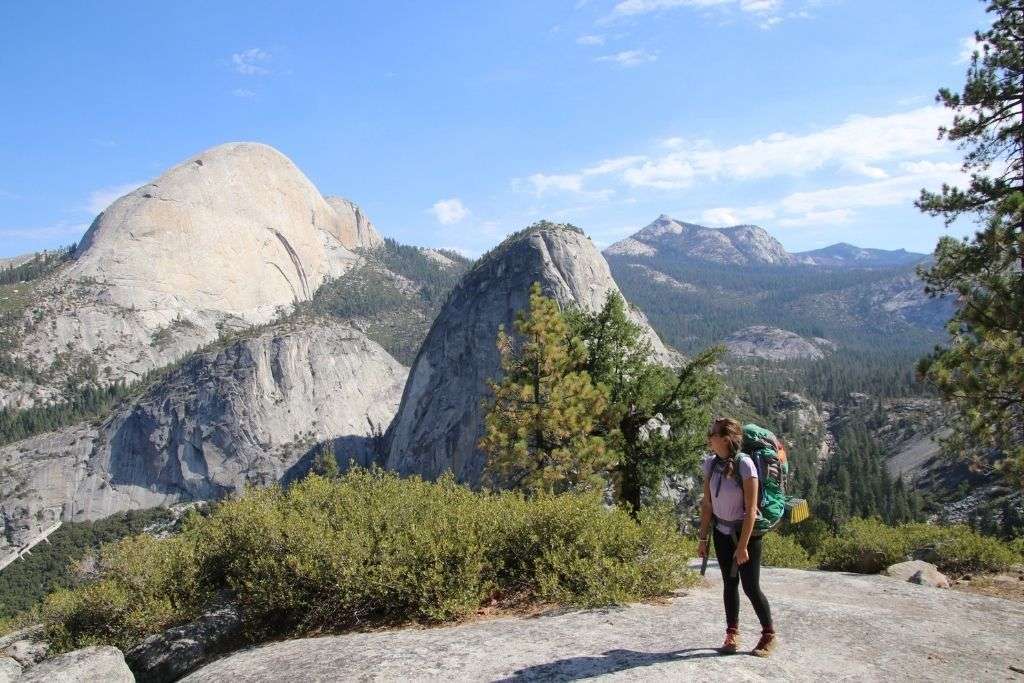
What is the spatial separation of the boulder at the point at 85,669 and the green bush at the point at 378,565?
1281 mm

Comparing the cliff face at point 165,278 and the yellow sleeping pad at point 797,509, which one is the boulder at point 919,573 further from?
the cliff face at point 165,278

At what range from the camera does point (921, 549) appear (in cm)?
1580

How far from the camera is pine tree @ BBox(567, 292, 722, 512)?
65.2 feet

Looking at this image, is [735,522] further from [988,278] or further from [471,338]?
[471,338]

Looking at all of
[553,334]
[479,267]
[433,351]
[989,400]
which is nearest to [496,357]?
[433,351]

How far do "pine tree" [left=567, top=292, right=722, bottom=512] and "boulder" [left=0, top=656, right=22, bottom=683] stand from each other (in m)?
14.3

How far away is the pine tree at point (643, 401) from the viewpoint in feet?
65.2

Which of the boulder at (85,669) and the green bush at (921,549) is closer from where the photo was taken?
the boulder at (85,669)

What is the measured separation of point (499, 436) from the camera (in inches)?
712

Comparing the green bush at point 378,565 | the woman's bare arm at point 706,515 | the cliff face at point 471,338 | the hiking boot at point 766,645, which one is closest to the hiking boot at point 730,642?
the hiking boot at point 766,645

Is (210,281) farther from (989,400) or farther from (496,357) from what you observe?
(989,400)

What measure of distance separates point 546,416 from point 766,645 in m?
11.0

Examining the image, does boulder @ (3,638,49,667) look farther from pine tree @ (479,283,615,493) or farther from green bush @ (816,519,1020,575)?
green bush @ (816,519,1020,575)

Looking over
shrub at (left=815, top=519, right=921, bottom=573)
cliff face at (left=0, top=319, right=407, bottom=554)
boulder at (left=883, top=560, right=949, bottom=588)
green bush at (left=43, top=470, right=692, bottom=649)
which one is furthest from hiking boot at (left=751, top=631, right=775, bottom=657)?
cliff face at (left=0, top=319, right=407, bottom=554)
